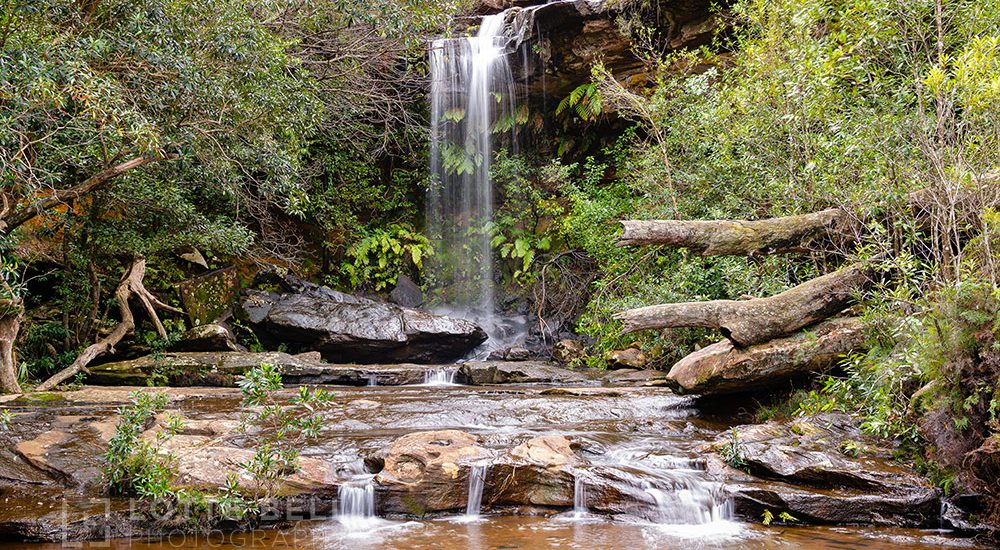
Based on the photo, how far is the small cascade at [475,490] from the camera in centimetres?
525

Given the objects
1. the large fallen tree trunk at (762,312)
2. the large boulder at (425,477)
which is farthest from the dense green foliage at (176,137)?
the large fallen tree trunk at (762,312)

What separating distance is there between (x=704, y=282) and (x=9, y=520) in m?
8.61

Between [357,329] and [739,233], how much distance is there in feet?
Answer: 26.1

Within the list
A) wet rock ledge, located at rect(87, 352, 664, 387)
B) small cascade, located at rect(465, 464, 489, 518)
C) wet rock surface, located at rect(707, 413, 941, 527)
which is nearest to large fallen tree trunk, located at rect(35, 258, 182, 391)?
wet rock ledge, located at rect(87, 352, 664, 387)

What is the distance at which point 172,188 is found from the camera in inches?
382

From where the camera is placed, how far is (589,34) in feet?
46.8

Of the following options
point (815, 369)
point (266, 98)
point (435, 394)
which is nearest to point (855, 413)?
point (815, 369)

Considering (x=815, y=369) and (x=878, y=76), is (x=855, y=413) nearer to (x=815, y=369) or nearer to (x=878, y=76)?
(x=815, y=369)

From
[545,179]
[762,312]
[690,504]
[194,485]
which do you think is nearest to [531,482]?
[690,504]

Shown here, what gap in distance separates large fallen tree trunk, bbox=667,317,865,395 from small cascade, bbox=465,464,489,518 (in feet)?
9.44

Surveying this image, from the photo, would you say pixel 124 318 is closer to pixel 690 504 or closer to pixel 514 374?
pixel 514 374

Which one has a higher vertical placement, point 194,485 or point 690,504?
point 194,485

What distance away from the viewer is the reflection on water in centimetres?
443

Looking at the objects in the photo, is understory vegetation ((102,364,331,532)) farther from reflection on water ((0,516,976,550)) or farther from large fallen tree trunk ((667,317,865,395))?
large fallen tree trunk ((667,317,865,395))
